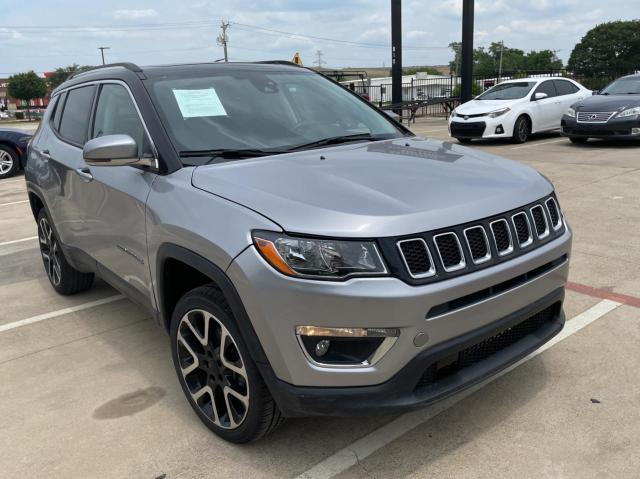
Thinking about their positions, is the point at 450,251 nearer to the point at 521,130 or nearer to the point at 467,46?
the point at 521,130

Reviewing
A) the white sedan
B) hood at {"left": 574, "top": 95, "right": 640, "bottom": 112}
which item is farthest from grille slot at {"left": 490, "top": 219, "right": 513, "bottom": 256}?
the white sedan

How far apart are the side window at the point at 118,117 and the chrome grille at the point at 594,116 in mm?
10212

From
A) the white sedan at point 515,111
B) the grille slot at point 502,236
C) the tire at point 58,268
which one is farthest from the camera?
the white sedan at point 515,111

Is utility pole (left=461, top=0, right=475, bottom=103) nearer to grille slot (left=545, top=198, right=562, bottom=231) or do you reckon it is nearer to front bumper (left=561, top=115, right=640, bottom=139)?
front bumper (left=561, top=115, right=640, bottom=139)

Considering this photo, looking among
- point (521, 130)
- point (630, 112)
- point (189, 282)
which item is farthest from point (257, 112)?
point (521, 130)

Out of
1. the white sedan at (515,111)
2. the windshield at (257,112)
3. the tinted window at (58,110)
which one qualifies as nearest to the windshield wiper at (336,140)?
the windshield at (257,112)

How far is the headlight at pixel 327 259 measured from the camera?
7.26 ft

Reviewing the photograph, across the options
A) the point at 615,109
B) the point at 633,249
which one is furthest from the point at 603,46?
the point at 633,249

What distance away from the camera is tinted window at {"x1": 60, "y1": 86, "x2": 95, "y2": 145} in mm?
4008

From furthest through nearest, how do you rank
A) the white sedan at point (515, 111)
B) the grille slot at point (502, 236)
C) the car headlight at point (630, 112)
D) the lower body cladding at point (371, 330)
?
the white sedan at point (515, 111) < the car headlight at point (630, 112) < the grille slot at point (502, 236) < the lower body cladding at point (371, 330)

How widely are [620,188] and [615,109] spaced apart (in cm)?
428

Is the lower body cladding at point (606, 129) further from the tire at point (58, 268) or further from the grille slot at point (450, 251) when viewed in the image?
the grille slot at point (450, 251)

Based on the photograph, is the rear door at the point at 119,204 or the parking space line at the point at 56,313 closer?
the rear door at the point at 119,204

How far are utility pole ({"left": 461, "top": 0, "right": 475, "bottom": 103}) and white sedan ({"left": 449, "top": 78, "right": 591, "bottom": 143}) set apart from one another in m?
5.43
